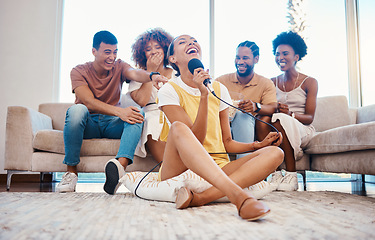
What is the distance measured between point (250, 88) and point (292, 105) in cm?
40

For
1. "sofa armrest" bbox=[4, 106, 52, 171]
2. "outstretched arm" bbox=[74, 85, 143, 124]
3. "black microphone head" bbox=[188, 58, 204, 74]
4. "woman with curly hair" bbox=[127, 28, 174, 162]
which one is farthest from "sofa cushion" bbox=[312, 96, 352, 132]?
"sofa armrest" bbox=[4, 106, 52, 171]

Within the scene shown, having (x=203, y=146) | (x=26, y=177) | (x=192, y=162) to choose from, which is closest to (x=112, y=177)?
(x=203, y=146)

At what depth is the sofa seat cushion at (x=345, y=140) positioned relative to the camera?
1937 millimetres

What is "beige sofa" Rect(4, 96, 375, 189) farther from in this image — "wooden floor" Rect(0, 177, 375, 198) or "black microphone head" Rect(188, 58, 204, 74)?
"black microphone head" Rect(188, 58, 204, 74)

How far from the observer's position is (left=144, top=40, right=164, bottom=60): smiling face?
110 inches

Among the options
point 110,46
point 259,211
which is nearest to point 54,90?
point 110,46

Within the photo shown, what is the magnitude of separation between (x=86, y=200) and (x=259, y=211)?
92cm

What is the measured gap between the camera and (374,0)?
3.84m

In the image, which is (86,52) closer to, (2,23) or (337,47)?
(2,23)

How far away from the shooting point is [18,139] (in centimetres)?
245

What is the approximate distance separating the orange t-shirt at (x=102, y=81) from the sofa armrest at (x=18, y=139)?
0.38 m

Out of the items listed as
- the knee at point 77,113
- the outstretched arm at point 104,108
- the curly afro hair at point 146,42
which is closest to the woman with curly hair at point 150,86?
the curly afro hair at point 146,42

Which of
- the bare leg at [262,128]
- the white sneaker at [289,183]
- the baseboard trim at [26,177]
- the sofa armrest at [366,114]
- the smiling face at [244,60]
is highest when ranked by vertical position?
the smiling face at [244,60]

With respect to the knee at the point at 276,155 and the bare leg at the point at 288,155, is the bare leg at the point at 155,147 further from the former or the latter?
the knee at the point at 276,155
